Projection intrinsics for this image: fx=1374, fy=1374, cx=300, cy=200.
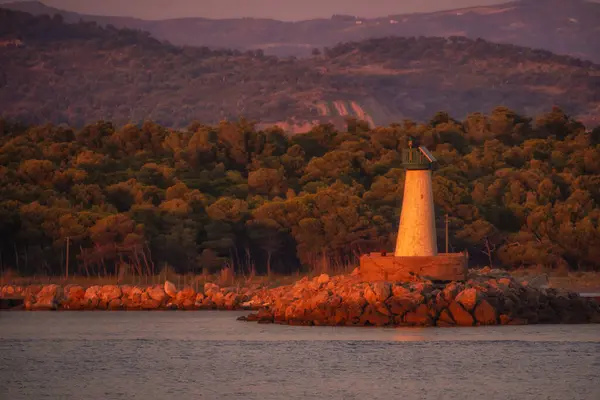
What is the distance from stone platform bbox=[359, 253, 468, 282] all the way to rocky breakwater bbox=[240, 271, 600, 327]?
33cm

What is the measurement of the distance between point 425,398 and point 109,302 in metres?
20.3

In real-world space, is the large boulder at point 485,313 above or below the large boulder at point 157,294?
above

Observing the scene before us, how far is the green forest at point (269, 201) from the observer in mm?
53281

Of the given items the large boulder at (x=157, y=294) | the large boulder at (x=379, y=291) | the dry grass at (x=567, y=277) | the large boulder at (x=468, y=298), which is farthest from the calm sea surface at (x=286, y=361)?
the dry grass at (x=567, y=277)

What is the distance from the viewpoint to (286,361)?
32.2m

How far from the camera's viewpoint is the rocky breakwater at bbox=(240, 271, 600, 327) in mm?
36844

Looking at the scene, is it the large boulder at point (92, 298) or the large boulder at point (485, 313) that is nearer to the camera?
the large boulder at point (485, 313)

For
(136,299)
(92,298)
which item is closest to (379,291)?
(136,299)

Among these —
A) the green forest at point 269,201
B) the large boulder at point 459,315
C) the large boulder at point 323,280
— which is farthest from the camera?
the green forest at point 269,201

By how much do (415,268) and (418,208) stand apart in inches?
67.6

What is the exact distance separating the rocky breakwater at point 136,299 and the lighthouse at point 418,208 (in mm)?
8029

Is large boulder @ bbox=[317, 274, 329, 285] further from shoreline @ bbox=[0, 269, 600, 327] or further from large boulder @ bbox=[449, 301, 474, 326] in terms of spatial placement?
large boulder @ bbox=[449, 301, 474, 326]

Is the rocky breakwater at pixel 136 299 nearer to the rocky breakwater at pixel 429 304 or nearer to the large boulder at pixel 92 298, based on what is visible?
the large boulder at pixel 92 298

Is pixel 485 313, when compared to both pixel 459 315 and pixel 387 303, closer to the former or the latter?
pixel 459 315
